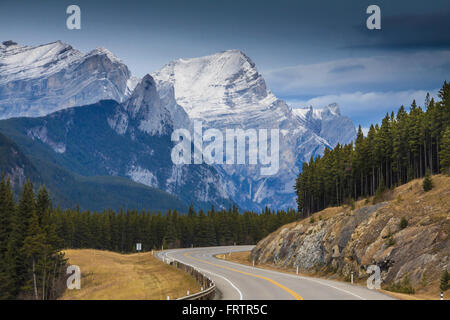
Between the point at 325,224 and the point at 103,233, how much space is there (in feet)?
301

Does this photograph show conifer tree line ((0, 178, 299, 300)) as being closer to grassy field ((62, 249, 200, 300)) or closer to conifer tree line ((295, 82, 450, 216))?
grassy field ((62, 249, 200, 300))

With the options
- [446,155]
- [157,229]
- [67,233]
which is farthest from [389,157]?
[67,233]

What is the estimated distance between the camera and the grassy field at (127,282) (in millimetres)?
44562

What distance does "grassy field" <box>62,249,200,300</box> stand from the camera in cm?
4456

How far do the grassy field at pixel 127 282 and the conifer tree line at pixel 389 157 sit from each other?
117 feet

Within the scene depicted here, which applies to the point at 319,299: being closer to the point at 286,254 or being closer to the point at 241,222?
the point at 286,254

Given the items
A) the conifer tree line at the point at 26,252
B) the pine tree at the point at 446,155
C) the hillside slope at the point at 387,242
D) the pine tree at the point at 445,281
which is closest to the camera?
the pine tree at the point at 445,281

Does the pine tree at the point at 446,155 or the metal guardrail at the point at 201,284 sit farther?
the pine tree at the point at 446,155

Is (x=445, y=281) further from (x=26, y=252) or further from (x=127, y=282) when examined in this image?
(x=26, y=252)

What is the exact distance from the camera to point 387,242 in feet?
155

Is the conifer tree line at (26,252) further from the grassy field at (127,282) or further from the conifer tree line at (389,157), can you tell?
the conifer tree line at (389,157)

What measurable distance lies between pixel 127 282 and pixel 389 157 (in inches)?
2451

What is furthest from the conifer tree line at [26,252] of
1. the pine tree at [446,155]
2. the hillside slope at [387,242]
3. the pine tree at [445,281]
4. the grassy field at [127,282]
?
the pine tree at [446,155]
